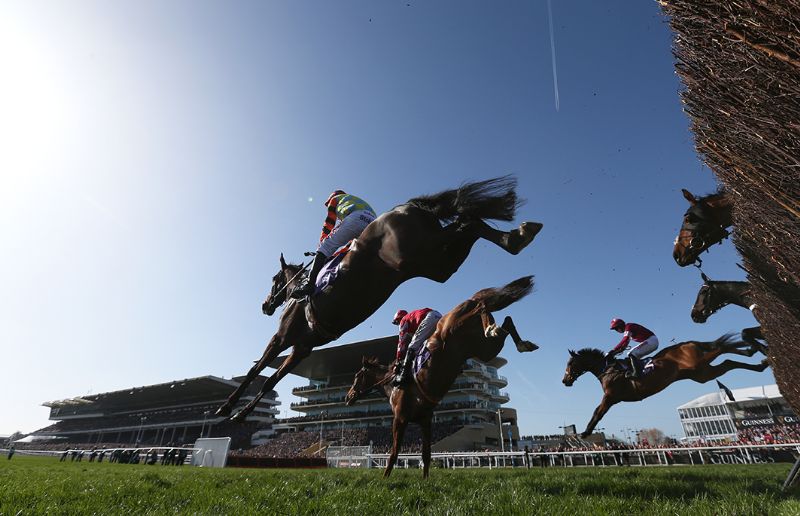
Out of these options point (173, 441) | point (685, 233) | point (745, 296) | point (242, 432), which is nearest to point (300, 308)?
point (685, 233)

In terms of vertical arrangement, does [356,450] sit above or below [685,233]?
below

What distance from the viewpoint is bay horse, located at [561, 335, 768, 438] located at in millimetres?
8773

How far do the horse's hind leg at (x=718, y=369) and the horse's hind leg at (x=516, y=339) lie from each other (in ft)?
24.4

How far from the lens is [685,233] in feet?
24.8

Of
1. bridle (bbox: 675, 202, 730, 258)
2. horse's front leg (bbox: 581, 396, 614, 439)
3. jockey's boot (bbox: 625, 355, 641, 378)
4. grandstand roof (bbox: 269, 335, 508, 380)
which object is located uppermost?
grandstand roof (bbox: 269, 335, 508, 380)

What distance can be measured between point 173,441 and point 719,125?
79.3 m

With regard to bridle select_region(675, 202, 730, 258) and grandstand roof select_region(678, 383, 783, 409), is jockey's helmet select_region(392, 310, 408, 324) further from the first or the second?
grandstand roof select_region(678, 383, 783, 409)

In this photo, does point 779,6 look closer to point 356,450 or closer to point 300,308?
point 300,308

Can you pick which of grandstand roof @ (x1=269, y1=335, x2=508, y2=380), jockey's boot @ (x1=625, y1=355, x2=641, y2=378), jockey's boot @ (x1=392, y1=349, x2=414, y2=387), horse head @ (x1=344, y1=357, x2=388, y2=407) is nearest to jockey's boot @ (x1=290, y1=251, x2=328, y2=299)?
jockey's boot @ (x1=392, y1=349, x2=414, y2=387)

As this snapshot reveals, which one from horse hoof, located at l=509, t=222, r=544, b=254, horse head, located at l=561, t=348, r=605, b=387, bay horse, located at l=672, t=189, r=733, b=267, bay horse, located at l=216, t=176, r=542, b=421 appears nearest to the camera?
horse hoof, located at l=509, t=222, r=544, b=254

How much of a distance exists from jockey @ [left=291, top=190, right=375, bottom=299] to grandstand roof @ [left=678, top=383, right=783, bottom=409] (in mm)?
67655

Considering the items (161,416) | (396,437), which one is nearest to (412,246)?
(396,437)

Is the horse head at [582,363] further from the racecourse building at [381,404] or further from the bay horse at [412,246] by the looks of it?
the racecourse building at [381,404]

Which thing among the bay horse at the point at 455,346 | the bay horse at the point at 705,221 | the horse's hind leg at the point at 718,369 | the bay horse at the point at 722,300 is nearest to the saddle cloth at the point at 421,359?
the bay horse at the point at 455,346
